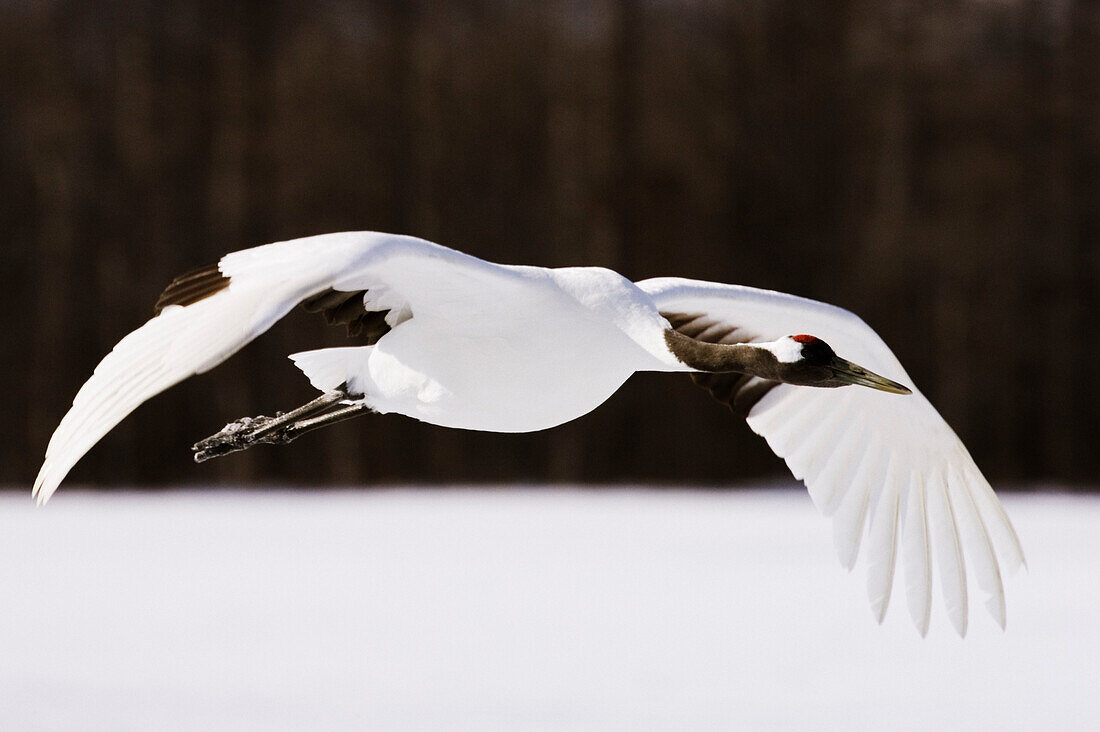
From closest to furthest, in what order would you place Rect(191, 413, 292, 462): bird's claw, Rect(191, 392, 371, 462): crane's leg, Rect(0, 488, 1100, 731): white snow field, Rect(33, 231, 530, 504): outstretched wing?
Rect(33, 231, 530, 504): outstretched wing < Rect(191, 392, 371, 462): crane's leg < Rect(191, 413, 292, 462): bird's claw < Rect(0, 488, 1100, 731): white snow field

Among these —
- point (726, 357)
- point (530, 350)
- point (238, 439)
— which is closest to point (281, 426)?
point (238, 439)

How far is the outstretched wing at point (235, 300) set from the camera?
172cm

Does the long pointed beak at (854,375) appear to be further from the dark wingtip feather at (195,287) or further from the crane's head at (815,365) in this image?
the dark wingtip feather at (195,287)

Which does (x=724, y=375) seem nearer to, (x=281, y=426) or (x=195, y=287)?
(x=281, y=426)

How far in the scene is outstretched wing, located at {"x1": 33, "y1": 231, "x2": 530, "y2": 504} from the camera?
172 cm

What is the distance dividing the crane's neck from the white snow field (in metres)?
1.02

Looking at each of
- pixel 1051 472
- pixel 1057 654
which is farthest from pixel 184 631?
pixel 1051 472

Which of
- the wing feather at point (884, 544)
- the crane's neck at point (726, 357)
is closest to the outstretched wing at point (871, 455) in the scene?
the wing feather at point (884, 544)

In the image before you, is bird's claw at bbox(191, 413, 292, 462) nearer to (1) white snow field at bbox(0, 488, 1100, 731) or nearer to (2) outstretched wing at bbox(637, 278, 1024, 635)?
(1) white snow field at bbox(0, 488, 1100, 731)

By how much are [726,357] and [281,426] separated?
0.96 m

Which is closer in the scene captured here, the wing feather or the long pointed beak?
the long pointed beak

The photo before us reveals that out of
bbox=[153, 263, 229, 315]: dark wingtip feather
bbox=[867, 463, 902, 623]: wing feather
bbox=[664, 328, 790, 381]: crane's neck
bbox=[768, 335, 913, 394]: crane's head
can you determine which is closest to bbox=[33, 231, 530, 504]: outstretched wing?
bbox=[153, 263, 229, 315]: dark wingtip feather

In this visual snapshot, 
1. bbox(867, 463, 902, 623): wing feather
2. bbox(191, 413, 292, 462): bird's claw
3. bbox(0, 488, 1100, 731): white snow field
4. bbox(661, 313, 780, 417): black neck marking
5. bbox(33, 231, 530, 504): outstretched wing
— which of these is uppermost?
bbox(33, 231, 530, 504): outstretched wing

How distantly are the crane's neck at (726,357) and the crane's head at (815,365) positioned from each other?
0.01 meters
